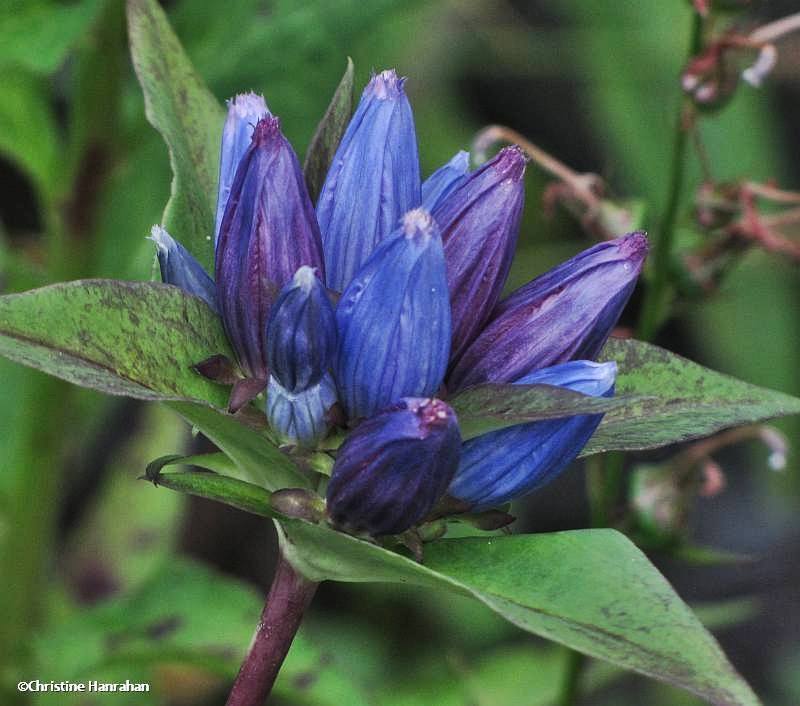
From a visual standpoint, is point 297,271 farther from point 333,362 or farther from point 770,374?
point 770,374

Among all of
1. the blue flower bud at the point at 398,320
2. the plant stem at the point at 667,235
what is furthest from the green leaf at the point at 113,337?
the plant stem at the point at 667,235

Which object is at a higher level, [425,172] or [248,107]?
[248,107]

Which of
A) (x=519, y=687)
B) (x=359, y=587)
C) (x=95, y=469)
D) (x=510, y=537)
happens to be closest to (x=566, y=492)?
(x=359, y=587)

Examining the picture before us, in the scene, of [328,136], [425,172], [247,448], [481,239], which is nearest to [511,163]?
[481,239]

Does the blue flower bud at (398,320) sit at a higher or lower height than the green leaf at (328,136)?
lower

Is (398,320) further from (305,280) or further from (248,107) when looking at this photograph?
(248,107)

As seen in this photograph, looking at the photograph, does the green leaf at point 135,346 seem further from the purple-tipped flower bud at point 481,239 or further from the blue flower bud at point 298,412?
the purple-tipped flower bud at point 481,239

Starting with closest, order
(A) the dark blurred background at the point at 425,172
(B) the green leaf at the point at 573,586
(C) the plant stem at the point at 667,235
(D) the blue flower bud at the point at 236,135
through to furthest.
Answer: (B) the green leaf at the point at 573,586, (D) the blue flower bud at the point at 236,135, (C) the plant stem at the point at 667,235, (A) the dark blurred background at the point at 425,172

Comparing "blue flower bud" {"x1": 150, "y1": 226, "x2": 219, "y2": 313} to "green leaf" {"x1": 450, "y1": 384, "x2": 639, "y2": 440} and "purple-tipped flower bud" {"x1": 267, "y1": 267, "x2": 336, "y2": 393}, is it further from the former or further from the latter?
"green leaf" {"x1": 450, "y1": 384, "x2": 639, "y2": 440}
